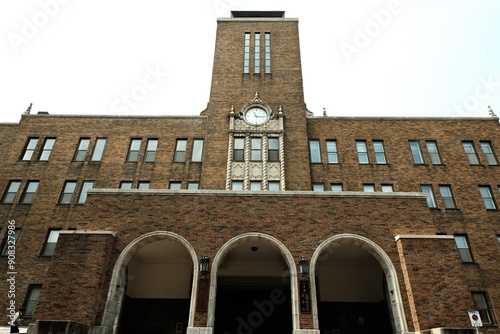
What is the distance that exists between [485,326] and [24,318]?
22326mm

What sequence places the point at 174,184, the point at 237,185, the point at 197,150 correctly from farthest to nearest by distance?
1. the point at 197,150
2. the point at 174,184
3. the point at 237,185

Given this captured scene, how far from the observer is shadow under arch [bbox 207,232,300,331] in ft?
38.1

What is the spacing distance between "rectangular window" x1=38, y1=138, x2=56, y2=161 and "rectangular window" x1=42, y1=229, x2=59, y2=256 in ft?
18.1

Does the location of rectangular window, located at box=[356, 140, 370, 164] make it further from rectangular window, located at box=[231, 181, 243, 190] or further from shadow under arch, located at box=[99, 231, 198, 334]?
shadow under arch, located at box=[99, 231, 198, 334]

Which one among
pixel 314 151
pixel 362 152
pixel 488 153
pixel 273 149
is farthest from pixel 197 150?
pixel 488 153

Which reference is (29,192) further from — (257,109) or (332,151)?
(332,151)

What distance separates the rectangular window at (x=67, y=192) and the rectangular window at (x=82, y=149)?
180cm

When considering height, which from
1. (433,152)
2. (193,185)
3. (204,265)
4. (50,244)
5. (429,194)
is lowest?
(204,265)

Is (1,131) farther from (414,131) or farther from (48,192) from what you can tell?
(414,131)

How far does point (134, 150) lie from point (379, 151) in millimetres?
15978

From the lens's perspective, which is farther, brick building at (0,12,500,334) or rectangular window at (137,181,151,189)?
rectangular window at (137,181,151,189)

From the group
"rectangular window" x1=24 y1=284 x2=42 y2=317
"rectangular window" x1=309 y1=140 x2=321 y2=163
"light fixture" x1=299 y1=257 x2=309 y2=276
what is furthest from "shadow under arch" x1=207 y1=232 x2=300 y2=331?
"rectangular window" x1=24 y1=284 x2=42 y2=317

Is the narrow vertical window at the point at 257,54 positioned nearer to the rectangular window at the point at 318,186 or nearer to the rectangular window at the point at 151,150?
the rectangular window at the point at 151,150

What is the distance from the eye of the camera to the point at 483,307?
16.8m
